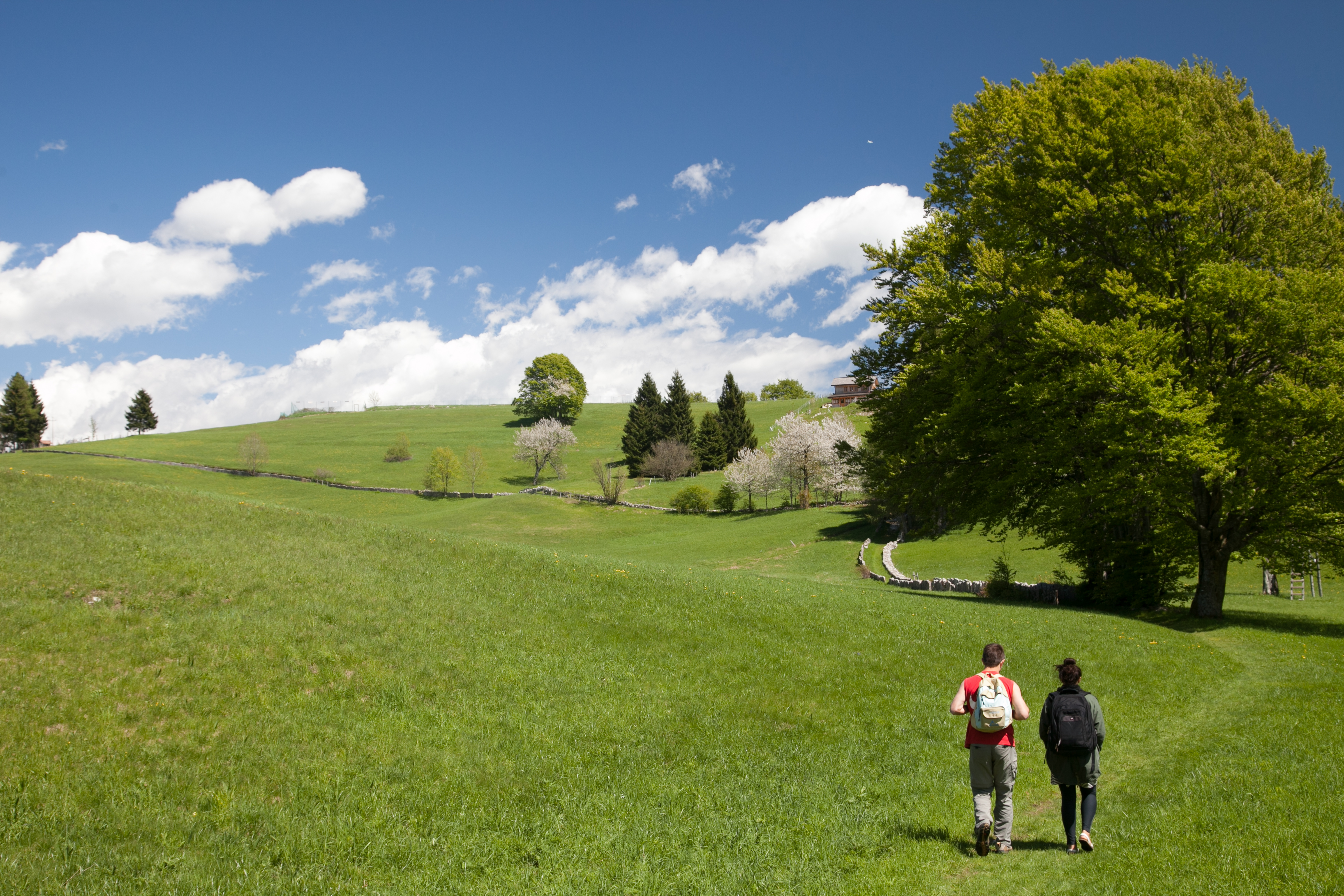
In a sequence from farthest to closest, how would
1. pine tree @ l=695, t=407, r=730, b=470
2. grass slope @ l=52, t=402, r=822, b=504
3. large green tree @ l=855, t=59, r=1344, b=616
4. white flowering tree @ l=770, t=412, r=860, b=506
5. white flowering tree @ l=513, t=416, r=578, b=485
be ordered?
1. pine tree @ l=695, t=407, r=730, b=470
2. white flowering tree @ l=513, t=416, r=578, b=485
3. grass slope @ l=52, t=402, r=822, b=504
4. white flowering tree @ l=770, t=412, r=860, b=506
5. large green tree @ l=855, t=59, r=1344, b=616

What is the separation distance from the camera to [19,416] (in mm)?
105938

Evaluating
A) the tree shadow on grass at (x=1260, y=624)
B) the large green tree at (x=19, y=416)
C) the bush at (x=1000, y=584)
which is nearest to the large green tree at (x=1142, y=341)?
the tree shadow on grass at (x=1260, y=624)

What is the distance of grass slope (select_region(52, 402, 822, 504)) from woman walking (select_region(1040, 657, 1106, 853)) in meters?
73.6

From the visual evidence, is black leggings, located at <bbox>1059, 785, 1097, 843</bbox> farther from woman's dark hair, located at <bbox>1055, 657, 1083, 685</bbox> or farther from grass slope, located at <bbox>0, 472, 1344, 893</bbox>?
woman's dark hair, located at <bbox>1055, 657, 1083, 685</bbox>

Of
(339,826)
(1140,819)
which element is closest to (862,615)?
(1140,819)

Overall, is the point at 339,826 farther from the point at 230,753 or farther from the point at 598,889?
the point at 598,889

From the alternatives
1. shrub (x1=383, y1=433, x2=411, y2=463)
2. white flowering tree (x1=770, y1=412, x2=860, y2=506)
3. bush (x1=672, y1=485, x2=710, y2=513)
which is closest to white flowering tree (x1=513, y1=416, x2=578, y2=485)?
shrub (x1=383, y1=433, x2=411, y2=463)

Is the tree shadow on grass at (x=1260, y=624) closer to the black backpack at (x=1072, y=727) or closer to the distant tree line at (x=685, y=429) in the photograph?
the black backpack at (x=1072, y=727)

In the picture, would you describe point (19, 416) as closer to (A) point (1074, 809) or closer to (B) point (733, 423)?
(B) point (733, 423)

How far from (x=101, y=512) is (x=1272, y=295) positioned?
108 feet

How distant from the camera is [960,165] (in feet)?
101

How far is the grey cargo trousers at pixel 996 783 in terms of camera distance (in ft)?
26.0

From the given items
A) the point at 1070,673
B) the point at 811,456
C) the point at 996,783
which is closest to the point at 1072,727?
the point at 1070,673

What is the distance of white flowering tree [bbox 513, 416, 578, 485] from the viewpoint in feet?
330
